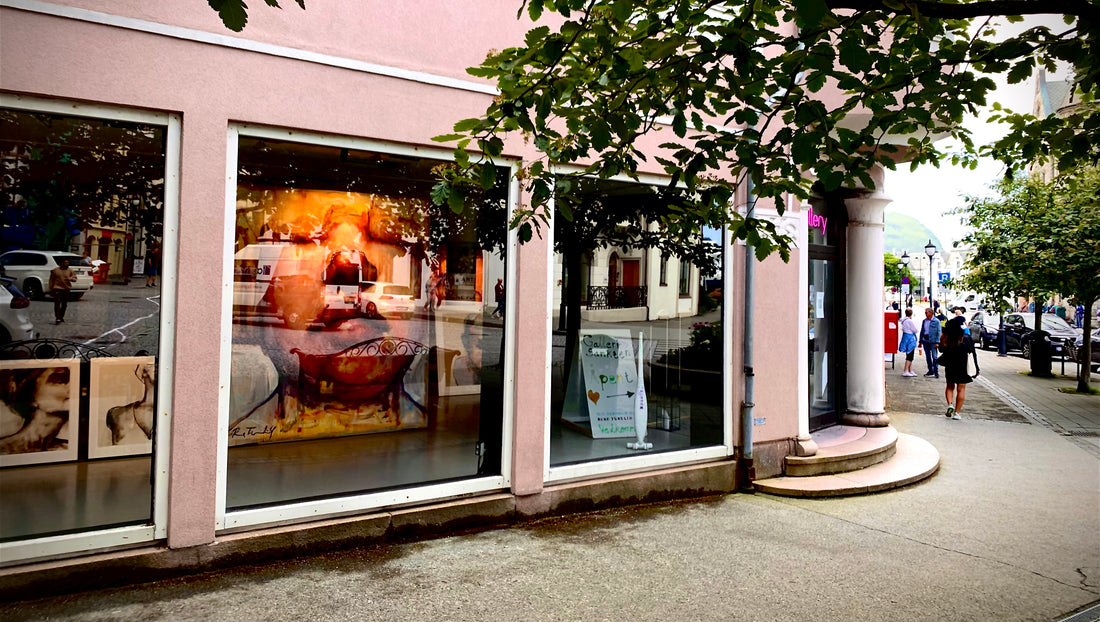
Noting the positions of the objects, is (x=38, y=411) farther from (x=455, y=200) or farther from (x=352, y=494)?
(x=455, y=200)

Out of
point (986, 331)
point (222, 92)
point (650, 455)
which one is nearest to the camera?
point (222, 92)

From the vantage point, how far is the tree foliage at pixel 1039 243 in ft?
49.0

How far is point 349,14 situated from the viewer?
514 centimetres

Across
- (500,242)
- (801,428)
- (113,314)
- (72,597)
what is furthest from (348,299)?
(801,428)

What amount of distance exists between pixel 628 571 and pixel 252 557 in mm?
2510

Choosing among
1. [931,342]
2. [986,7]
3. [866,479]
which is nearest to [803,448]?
[866,479]

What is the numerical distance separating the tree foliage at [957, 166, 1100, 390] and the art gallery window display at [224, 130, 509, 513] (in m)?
12.4

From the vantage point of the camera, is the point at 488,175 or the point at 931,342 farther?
the point at 931,342

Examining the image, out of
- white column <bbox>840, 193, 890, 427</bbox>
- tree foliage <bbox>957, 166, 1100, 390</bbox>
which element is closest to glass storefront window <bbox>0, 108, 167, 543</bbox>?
white column <bbox>840, 193, 890, 427</bbox>

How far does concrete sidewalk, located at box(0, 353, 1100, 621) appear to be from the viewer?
415 centimetres

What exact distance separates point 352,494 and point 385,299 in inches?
78.2

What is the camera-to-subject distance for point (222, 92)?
4.67m

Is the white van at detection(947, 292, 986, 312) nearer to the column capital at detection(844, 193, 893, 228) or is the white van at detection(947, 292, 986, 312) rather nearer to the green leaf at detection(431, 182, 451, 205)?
the column capital at detection(844, 193, 893, 228)

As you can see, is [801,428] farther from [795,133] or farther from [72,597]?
[72,597]
